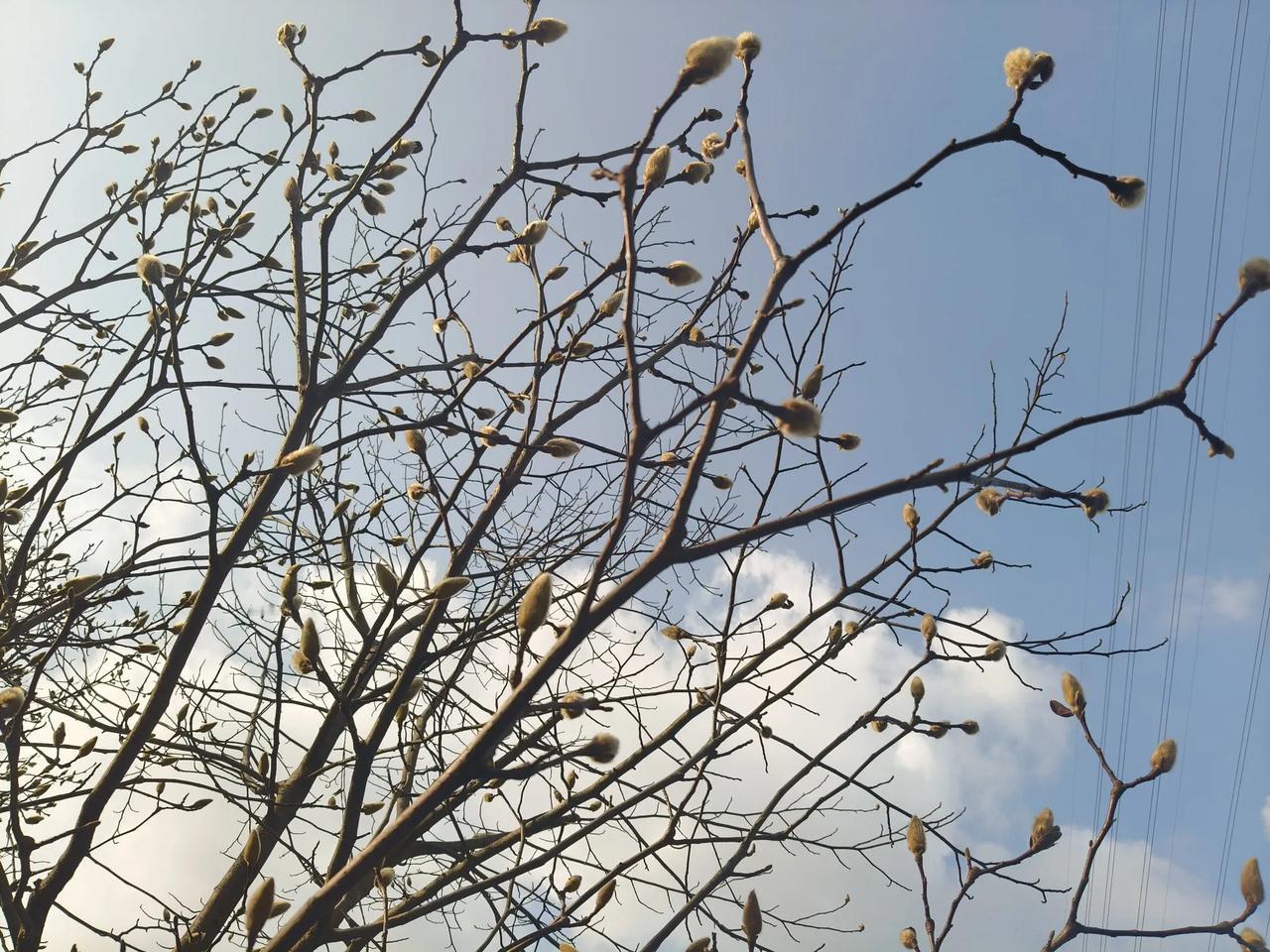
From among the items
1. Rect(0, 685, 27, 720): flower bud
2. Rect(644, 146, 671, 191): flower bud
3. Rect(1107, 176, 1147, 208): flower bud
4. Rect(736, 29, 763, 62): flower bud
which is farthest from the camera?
Rect(0, 685, 27, 720): flower bud

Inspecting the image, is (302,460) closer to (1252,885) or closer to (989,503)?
(989,503)

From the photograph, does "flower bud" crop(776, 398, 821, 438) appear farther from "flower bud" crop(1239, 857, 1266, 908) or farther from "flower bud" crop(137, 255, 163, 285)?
"flower bud" crop(137, 255, 163, 285)

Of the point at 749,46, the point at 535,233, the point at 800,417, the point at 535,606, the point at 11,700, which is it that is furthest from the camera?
the point at 535,233

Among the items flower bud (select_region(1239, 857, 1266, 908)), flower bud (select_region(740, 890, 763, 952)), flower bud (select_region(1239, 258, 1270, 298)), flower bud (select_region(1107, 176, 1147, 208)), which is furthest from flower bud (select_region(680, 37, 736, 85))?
flower bud (select_region(1239, 857, 1266, 908))

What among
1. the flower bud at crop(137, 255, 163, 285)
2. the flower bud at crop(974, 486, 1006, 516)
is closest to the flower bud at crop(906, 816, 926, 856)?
the flower bud at crop(974, 486, 1006, 516)

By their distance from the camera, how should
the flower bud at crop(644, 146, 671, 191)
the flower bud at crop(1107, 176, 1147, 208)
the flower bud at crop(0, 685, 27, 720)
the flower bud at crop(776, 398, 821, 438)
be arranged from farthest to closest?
the flower bud at crop(0, 685, 27, 720)
the flower bud at crop(644, 146, 671, 191)
the flower bud at crop(1107, 176, 1147, 208)
the flower bud at crop(776, 398, 821, 438)

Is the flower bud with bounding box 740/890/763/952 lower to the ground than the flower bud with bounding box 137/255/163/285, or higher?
lower

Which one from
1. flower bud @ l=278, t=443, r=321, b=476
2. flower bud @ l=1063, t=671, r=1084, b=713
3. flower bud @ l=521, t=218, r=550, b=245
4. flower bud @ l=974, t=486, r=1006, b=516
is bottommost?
flower bud @ l=278, t=443, r=321, b=476

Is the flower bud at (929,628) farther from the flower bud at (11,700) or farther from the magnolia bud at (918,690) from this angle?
the flower bud at (11,700)

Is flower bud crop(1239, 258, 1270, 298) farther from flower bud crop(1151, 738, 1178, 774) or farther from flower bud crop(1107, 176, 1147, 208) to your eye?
flower bud crop(1151, 738, 1178, 774)

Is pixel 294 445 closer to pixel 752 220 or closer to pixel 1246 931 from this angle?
pixel 752 220

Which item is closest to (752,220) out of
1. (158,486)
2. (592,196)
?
(592,196)

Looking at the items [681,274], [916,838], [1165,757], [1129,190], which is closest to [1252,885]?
[1165,757]

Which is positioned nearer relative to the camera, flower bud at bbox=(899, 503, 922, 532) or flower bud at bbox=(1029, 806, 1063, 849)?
flower bud at bbox=(1029, 806, 1063, 849)
